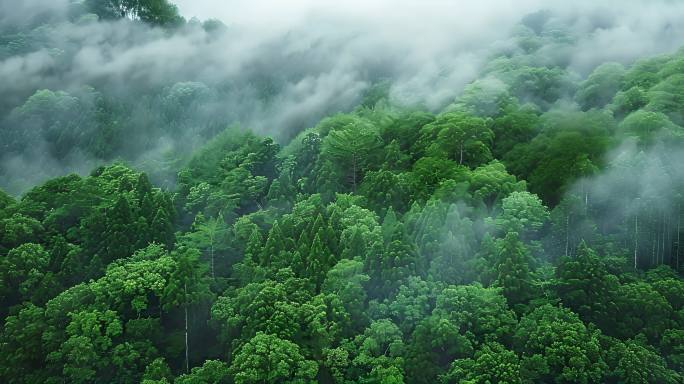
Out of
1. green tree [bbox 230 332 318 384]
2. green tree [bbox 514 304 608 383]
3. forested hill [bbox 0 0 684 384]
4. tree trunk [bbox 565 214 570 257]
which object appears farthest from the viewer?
tree trunk [bbox 565 214 570 257]

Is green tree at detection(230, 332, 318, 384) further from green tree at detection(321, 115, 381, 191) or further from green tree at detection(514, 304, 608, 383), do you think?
green tree at detection(321, 115, 381, 191)

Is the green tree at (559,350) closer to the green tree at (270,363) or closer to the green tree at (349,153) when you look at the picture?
the green tree at (270,363)

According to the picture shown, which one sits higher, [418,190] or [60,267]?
[418,190]

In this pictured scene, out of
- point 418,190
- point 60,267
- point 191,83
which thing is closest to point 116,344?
point 60,267

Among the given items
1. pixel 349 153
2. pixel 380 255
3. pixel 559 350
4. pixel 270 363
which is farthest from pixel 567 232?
pixel 270 363

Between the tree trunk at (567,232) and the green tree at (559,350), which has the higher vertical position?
the tree trunk at (567,232)

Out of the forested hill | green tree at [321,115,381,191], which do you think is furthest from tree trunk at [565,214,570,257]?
green tree at [321,115,381,191]

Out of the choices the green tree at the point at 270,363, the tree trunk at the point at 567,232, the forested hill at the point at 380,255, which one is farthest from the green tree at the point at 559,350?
the green tree at the point at 270,363

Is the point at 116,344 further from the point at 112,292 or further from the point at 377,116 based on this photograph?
the point at 377,116
